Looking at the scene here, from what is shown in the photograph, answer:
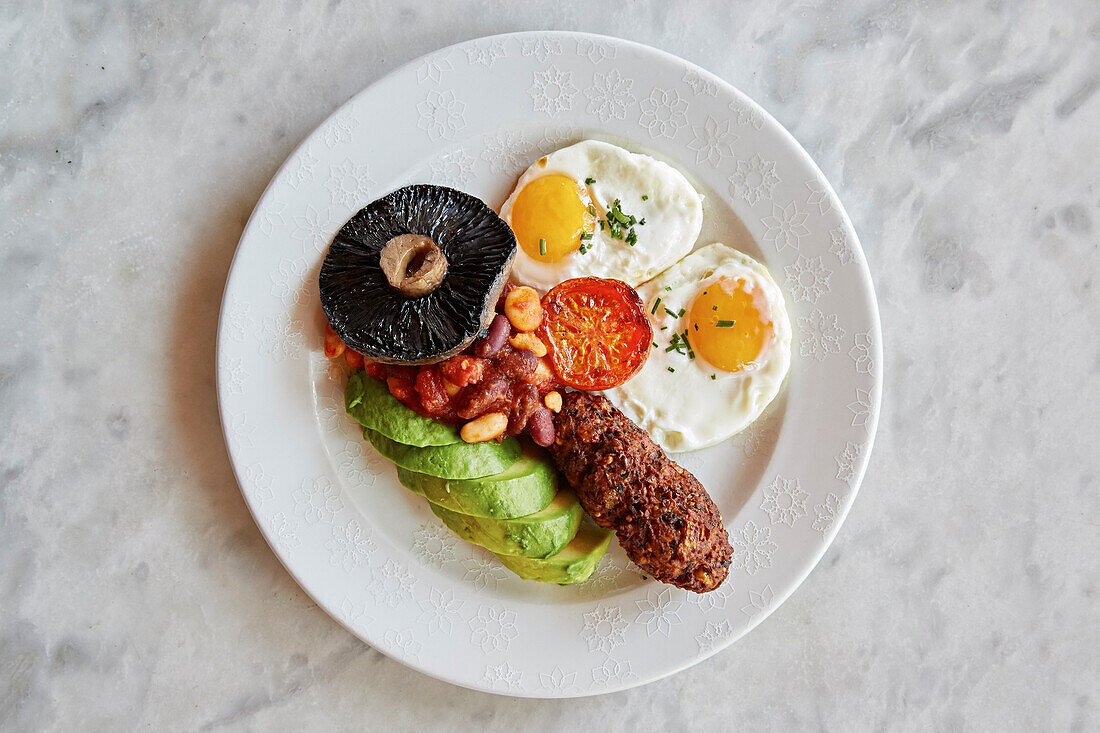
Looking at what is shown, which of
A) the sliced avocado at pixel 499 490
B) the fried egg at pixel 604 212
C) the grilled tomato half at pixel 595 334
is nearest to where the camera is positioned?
the sliced avocado at pixel 499 490

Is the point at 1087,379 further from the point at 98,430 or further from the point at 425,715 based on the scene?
the point at 98,430

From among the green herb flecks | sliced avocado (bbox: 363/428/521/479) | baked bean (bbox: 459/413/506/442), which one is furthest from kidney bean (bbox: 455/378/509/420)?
the green herb flecks

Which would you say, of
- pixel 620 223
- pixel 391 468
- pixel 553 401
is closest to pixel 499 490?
pixel 553 401

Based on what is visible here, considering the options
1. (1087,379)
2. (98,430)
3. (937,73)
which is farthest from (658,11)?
(98,430)

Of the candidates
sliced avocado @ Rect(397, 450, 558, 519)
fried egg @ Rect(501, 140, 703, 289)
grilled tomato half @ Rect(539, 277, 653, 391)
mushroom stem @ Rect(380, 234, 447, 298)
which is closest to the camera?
mushroom stem @ Rect(380, 234, 447, 298)

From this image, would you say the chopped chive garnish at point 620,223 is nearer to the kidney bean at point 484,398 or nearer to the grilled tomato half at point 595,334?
the grilled tomato half at point 595,334

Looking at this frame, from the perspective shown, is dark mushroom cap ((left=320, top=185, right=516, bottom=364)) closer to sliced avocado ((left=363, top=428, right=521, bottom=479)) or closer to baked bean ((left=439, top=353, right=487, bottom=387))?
baked bean ((left=439, top=353, right=487, bottom=387))

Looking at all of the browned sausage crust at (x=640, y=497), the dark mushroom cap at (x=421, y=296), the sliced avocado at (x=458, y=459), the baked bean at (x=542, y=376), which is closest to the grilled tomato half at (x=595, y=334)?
the baked bean at (x=542, y=376)
